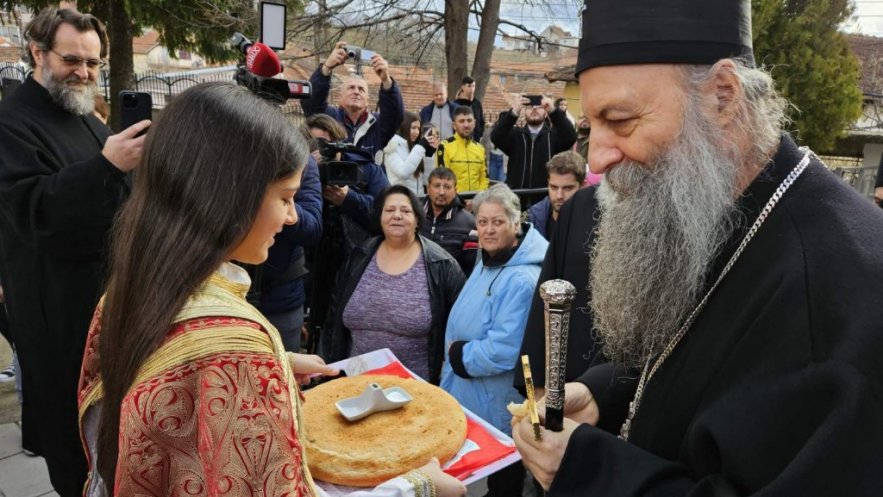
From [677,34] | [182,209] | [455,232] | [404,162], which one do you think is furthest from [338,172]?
[677,34]

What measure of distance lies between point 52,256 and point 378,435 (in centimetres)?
162

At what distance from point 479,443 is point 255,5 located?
14.4 m

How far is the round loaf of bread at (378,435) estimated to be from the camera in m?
1.85

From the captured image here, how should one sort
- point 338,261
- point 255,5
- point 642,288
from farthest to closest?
point 255,5 → point 338,261 → point 642,288

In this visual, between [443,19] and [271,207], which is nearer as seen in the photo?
[271,207]

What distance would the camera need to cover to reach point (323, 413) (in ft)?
7.04

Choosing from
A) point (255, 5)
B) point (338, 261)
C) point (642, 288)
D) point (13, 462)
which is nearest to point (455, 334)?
point (338, 261)

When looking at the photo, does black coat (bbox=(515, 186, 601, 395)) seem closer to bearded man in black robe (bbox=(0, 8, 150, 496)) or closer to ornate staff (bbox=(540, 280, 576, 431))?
ornate staff (bbox=(540, 280, 576, 431))

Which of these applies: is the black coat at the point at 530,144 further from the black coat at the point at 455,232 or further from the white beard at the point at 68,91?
the white beard at the point at 68,91

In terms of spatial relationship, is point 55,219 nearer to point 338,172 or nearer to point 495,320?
point 338,172

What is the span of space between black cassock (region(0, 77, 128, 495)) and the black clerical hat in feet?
6.34

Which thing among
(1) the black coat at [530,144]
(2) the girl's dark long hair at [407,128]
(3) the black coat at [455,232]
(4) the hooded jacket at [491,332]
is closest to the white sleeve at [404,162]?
(2) the girl's dark long hair at [407,128]

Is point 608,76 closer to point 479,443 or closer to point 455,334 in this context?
point 479,443

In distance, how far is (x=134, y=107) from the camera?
2400mm
